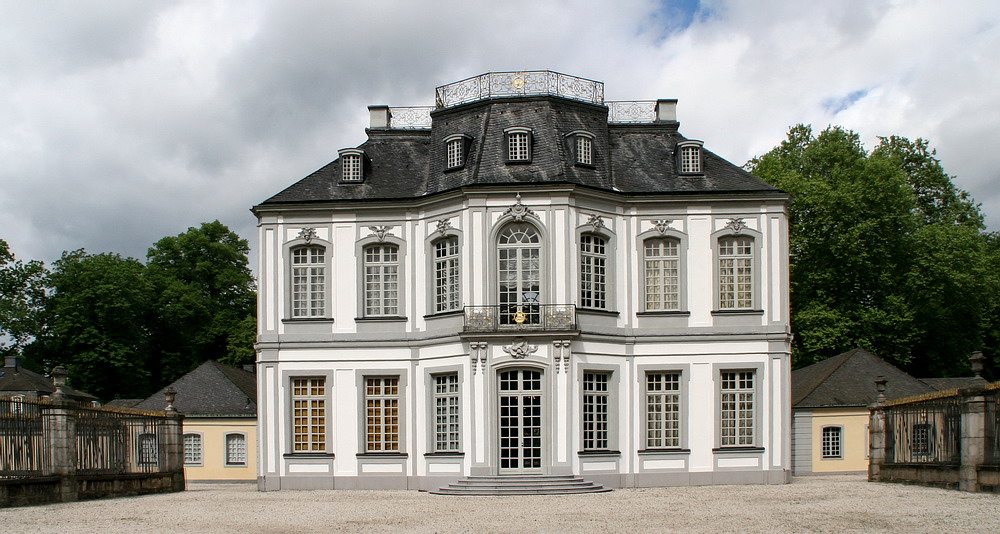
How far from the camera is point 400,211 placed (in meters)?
30.8

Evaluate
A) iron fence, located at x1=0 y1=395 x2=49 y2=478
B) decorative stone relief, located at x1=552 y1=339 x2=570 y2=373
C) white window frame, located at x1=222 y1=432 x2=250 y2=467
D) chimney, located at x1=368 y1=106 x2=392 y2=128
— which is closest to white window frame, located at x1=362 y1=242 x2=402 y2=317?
chimney, located at x1=368 y1=106 x2=392 y2=128

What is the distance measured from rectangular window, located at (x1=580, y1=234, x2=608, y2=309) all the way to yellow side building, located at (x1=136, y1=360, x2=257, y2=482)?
1715 cm

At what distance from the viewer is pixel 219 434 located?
140ft

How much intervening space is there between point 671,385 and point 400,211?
26.9ft

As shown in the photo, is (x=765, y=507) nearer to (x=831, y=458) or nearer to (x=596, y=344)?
(x=596, y=344)

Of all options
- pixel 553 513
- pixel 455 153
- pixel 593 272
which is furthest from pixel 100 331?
pixel 553 513

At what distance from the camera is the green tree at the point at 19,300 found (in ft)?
189

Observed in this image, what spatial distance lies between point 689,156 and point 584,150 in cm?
292

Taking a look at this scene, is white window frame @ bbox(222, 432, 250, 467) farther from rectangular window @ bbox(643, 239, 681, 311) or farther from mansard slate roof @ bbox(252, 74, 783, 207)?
rectangular window @ bbox(643, 239, 681, 311)

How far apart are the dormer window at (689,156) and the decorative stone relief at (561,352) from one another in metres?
6.10

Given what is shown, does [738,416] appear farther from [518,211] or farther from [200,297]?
[200,297]

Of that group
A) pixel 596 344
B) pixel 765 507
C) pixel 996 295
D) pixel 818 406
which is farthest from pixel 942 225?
pixel 765 507

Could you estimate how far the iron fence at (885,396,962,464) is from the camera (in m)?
23.5

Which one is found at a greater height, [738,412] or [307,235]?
[307,235]
